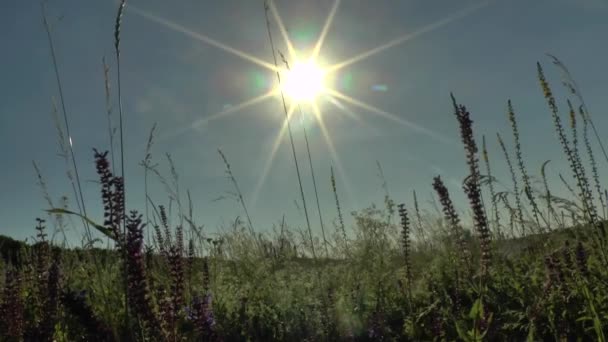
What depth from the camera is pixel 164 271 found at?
18.4 ft

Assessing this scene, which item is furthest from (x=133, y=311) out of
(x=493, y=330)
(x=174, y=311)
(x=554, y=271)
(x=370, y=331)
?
(x=554, y=271)

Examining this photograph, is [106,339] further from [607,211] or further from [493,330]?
[607,211]

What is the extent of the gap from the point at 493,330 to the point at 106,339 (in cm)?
231

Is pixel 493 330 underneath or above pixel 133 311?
underneath

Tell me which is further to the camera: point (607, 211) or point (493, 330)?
point (607, 211)

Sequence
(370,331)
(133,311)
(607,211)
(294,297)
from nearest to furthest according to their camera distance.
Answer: (133,311) < (370,331) < (607,211) < (294,297)

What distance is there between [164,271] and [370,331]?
118 inches

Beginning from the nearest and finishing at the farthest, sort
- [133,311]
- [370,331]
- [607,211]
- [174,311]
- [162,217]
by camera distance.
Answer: [133,311]
[174,311]
[370,331]
[607,211]
[162,217]

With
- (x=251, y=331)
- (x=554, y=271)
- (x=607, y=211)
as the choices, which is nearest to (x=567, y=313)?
(x=554, y=271)

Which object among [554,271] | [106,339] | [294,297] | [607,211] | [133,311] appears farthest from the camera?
→ [294,297]

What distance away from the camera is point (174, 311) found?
264cm

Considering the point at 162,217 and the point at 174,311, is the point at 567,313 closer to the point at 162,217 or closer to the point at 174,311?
the point at 174,311

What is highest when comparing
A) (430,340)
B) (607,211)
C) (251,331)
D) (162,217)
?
(162,217)

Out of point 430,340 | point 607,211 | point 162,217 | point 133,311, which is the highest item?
point 162,217
